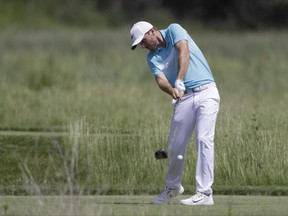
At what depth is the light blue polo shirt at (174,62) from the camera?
13922mm

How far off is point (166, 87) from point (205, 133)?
2.12ft

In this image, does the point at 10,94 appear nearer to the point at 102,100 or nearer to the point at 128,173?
the point at 102,100

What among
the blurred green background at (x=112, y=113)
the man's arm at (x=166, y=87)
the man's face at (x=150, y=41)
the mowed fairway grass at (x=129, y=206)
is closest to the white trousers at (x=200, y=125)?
the man's arm at (x=166, y=87)

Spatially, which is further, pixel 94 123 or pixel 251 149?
pixel 94 123

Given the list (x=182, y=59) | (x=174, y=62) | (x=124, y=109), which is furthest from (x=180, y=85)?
(x=124, y=109)

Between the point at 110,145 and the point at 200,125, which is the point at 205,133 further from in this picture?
the point at 110,145

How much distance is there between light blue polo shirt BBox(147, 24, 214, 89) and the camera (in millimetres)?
13922

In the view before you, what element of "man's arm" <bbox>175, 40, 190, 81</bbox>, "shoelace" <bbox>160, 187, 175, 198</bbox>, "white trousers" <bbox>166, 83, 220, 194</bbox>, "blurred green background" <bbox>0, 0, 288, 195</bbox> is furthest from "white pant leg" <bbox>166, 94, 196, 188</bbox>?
"blurred green background" <bbox>0, 0, 288, 195</bbox>

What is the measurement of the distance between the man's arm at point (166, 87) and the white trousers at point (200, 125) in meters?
0.23

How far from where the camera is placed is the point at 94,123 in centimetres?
1950

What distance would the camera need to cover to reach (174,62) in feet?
46.0

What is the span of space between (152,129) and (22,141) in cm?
215

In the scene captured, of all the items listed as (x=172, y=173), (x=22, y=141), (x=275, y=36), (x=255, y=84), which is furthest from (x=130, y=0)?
(x=172, y=173)

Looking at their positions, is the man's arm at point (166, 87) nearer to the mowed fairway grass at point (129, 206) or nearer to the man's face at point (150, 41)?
the man's face at point (150, 41)
